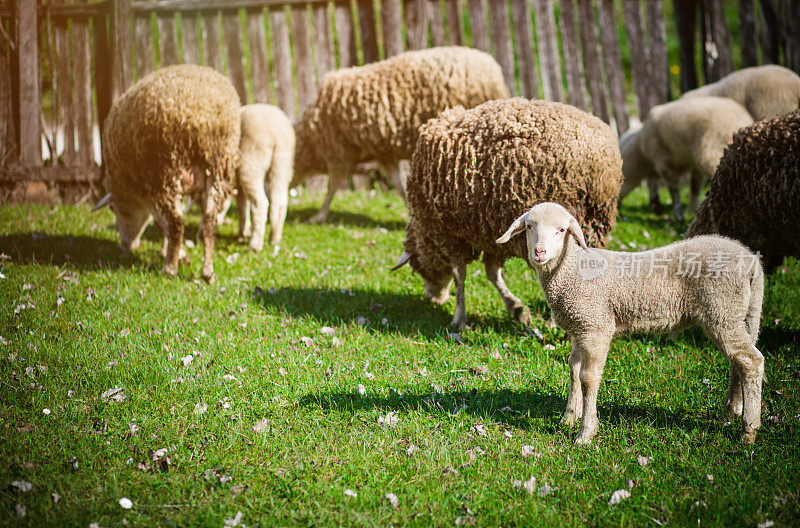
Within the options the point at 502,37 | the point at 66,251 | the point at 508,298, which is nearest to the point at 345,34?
the point at 502,37

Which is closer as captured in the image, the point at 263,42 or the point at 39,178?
the point at 39,178

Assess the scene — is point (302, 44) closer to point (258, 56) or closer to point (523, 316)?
point (258, 56)

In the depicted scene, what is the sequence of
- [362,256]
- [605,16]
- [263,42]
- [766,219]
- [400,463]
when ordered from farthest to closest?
[605,16] → [263,42] → [362,256] → [766,219] → [400,463]

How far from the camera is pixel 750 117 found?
7.13 m

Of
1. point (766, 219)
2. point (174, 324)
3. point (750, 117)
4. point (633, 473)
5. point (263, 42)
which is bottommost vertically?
point (633, 473)

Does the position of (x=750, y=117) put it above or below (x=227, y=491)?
above

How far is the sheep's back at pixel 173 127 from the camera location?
17.9 ft

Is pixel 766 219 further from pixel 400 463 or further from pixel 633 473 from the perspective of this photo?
pixel 400 463

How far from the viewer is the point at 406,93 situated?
24.1ft

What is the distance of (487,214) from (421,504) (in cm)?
227

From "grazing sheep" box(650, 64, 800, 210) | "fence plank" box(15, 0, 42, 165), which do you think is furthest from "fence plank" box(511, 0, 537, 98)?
"fence plank" box(15, 0, 42, 165)

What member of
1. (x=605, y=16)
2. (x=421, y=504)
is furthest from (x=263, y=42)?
(x=421, y=504)

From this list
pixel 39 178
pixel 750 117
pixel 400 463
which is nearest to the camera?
pixel 400 463

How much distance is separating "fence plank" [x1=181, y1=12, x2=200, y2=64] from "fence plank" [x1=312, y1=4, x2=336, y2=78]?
1.76m
